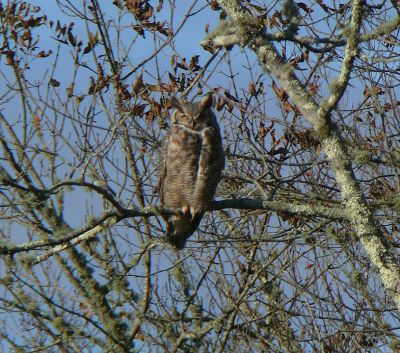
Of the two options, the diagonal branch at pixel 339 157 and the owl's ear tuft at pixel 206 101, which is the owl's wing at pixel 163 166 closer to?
the owl's ear tuft at pixel 206 101

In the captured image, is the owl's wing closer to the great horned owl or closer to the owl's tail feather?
the great horned owl

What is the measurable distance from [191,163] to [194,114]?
0.31 metres

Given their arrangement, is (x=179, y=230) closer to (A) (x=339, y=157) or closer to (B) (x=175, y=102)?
(B) (x=175, y=102)

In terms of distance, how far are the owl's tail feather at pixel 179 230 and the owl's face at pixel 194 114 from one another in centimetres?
59

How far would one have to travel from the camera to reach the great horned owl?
4902 millimetres

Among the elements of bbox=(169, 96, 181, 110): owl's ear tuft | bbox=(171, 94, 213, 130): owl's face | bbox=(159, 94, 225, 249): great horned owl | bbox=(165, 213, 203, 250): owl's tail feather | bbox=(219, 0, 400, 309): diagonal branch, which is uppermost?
bbox=(169, 96, 181, 110): owl's ear tuft

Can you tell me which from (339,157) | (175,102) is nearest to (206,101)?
(175,102)

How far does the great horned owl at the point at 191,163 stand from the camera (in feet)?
16.1

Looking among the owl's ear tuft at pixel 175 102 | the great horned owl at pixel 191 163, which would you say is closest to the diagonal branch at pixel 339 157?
the great horned owl at pixel 191 163

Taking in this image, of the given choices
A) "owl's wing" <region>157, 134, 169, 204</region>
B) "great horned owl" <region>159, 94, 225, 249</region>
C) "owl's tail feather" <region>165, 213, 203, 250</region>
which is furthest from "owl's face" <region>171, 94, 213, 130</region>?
"owl's tail feather" <region>165, 213, 203, 250</region>

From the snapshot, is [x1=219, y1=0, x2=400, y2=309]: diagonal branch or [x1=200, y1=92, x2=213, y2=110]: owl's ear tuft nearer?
[x1=219, y1=0, x2=400, y2=309]: diagonal branch

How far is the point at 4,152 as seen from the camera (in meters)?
6.37

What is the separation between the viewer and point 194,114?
498 centimetres

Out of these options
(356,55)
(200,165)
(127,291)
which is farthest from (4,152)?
(356,55)
